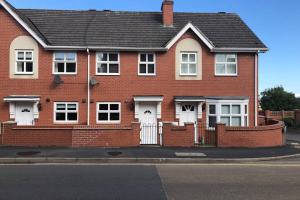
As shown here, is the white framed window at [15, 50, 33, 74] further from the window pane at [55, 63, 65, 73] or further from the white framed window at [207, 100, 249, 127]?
the white framed window at [207, 100, 249, 127]

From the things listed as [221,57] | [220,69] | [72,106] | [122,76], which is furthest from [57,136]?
[221,57]

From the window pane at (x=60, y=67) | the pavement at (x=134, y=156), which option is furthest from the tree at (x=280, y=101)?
the pavement at (x=134, y=156)

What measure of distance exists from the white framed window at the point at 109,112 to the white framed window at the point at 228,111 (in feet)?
17.1

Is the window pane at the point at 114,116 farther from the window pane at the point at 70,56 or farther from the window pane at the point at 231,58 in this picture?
the window pane at the point at 231,58

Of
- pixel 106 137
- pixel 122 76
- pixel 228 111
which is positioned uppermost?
pixel 122 76

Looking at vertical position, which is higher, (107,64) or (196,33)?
(196,33)

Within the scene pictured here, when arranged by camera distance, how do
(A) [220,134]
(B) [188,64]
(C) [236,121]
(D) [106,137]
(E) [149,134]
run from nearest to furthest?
(D) [106,137] → (A) [220,134] → (E) [149,134] → (C) [236,121] → (B) [188,64]

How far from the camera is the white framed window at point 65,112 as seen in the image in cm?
2359

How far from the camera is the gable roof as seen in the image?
24.0 meters

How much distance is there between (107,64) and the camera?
2408cm

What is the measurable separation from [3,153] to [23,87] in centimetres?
864

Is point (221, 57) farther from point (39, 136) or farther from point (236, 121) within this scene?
point (39, 136)

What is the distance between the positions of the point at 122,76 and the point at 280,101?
125 ft

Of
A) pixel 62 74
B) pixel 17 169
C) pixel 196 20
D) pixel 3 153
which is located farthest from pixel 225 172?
pixel 196 20
